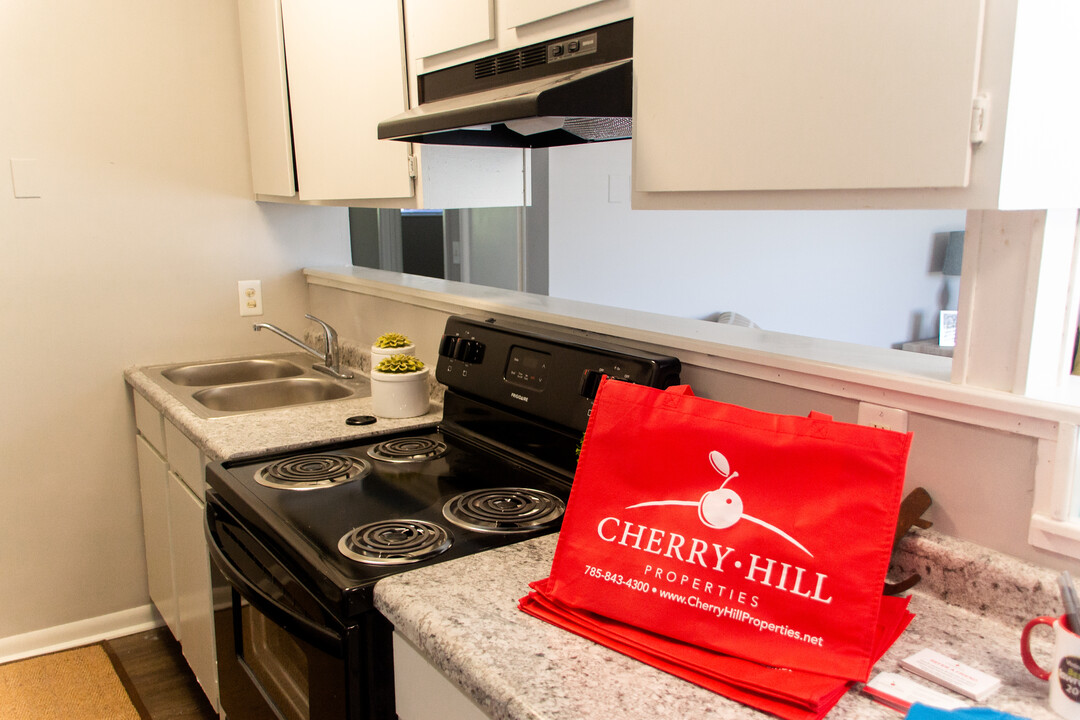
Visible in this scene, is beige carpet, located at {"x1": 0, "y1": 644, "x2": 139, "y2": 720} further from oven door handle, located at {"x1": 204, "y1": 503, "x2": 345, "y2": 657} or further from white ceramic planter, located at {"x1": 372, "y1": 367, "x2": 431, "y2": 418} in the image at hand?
white ceramic planter, located at {"x1": 372, "y1": 367, "x2": 431, "y2": 418}

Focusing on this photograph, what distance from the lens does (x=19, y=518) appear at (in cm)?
251

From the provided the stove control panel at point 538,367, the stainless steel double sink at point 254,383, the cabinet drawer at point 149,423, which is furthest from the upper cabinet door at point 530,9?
the cabinet drawer at point 149,423

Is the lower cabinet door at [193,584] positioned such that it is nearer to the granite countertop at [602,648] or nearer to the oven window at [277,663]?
the oven window at [277,663]

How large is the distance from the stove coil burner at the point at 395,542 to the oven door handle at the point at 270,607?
0.12 m

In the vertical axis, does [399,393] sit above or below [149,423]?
above

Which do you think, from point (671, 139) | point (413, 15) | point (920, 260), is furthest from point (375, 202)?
point (920, 260)

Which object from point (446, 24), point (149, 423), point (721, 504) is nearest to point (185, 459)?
point (149, 423)

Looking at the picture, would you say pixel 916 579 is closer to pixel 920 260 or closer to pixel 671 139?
pixel 671 139

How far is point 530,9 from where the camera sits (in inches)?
54.7

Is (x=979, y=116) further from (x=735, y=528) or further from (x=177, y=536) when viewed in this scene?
(x=177, y=536)

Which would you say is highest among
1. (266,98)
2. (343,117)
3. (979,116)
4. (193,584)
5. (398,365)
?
(266,98)

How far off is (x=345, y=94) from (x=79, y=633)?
193 cm

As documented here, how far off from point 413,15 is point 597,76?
671 mm

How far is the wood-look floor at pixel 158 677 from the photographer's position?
91.5 inches
